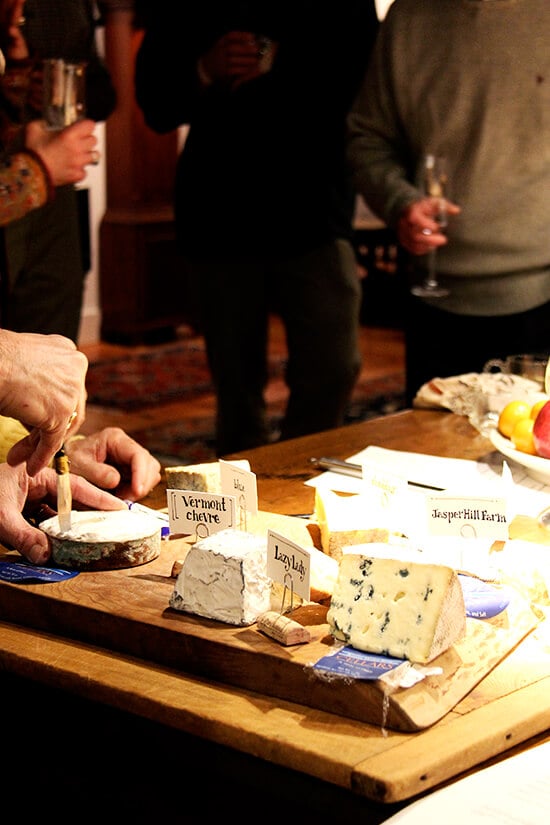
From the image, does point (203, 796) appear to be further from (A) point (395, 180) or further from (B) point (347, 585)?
(A) point (395, 180)

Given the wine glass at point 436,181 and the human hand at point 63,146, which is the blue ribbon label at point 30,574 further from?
the wine glass at point 436,181

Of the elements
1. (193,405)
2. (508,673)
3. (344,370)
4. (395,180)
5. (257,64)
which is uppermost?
(257,64)

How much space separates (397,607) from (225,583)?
0.21m

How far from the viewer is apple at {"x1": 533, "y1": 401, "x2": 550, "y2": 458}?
6.62ft

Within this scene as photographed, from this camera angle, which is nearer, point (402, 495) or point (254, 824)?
point (254, 824)

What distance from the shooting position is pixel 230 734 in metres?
1.18

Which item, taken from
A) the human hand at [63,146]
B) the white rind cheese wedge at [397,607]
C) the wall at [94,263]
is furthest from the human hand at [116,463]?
the wall at [94,263]

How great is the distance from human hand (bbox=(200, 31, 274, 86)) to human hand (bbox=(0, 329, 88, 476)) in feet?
6.86

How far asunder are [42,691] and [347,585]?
0.42m

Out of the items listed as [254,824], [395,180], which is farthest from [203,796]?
[395,180]

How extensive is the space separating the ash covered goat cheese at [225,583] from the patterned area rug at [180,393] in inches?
141

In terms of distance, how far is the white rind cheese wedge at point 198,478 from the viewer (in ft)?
5.63

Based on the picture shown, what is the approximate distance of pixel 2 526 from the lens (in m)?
1.56

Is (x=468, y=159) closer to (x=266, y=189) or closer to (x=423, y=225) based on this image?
(x=423, y=225)
